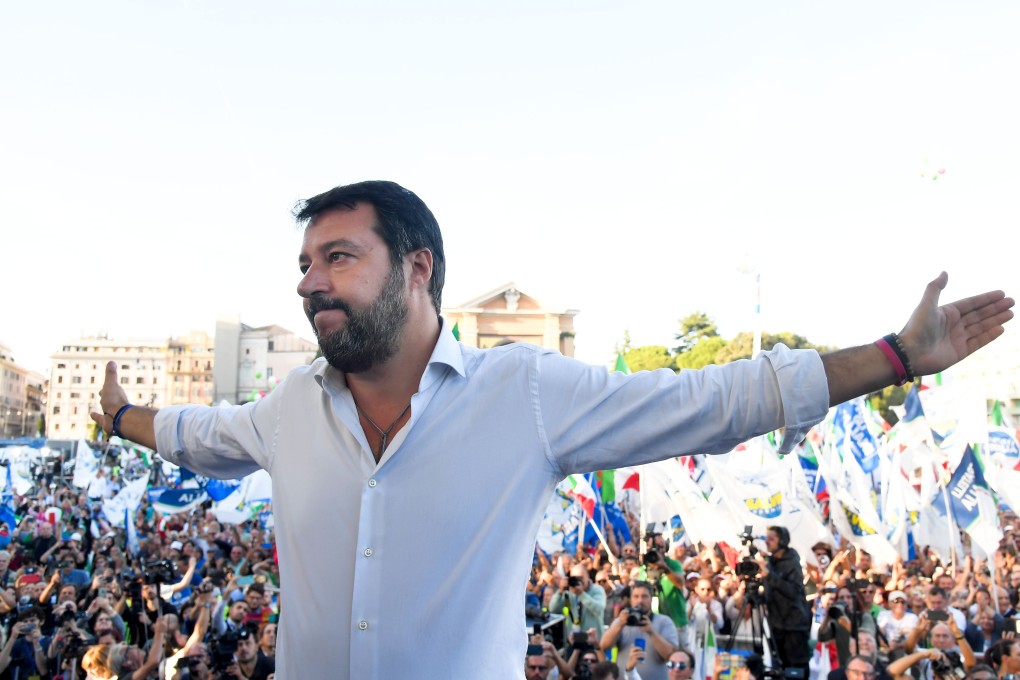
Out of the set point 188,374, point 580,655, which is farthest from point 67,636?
point 188,374

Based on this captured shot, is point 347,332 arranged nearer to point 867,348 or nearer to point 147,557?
point 867,348

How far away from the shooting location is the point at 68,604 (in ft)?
26.5

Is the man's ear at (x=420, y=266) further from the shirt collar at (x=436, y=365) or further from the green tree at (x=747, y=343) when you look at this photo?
the green tree at (x=747, y=343)

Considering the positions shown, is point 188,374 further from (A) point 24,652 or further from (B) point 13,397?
(A) point 24,652

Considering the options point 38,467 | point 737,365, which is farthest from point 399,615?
point 38,467

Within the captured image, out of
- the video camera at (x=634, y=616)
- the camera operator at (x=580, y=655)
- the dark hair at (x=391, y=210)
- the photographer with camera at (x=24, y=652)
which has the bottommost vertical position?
the photographer with camera at (x=24, y=652)

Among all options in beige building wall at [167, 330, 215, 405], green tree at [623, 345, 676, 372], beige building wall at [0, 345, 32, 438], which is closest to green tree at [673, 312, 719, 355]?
green tree at [623, 345, 676, 372]

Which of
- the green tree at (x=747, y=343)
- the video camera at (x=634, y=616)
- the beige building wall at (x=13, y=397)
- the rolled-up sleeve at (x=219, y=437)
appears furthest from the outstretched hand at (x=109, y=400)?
the beige building wall at (x=13, y=397)

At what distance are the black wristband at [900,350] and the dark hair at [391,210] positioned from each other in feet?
3.02

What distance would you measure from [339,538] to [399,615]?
0.19 meters

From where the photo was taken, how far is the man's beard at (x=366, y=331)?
68.4 inches

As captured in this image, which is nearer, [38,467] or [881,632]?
[881,632]

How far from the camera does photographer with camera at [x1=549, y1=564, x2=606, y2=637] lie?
29.6 feet

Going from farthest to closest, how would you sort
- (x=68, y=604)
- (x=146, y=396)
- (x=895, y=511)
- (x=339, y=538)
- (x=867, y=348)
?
1. (x=146, y=396)
2. (x=895, y=511)
3. (x=68, y=604)
4. (x=339, y=538)
5. (x=867, y=348)
